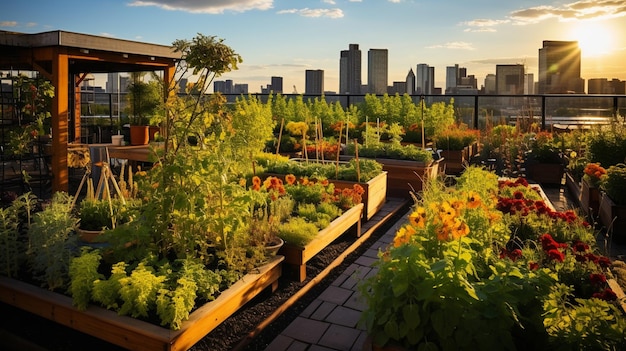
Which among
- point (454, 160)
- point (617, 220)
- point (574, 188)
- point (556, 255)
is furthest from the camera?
point (454, 160)

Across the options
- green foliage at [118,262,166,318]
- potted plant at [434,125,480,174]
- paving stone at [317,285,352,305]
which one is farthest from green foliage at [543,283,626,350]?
potted plant at [434,125,480,174]

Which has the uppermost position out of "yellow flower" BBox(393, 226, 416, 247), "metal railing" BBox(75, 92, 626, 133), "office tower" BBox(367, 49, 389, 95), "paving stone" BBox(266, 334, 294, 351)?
"office tower" BBox(367, 49, 389, 95)

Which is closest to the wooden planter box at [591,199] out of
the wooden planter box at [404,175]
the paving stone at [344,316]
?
the wooden planter box at [404,175]

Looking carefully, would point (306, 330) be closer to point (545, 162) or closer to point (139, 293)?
point (139, 293)

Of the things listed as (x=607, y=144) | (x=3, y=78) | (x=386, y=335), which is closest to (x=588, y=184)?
(x=607, y=144)

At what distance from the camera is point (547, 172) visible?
8258 mm

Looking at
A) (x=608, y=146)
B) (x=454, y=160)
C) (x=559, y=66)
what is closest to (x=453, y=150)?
(x=454, y=160)

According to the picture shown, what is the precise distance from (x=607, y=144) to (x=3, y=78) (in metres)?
8.40

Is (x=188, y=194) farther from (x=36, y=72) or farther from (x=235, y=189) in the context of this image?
(x=36, y=72)

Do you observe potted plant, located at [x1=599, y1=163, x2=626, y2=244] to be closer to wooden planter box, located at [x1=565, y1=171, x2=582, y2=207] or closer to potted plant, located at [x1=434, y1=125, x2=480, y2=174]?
wooden planter box, located at [x1=565, y1=171, x2=582, y2=207]

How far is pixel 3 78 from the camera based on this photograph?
7102mm

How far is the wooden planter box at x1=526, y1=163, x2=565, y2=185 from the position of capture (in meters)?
8.20

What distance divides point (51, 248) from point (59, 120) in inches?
191

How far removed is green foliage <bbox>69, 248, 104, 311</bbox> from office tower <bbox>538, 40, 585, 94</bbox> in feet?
70.5
